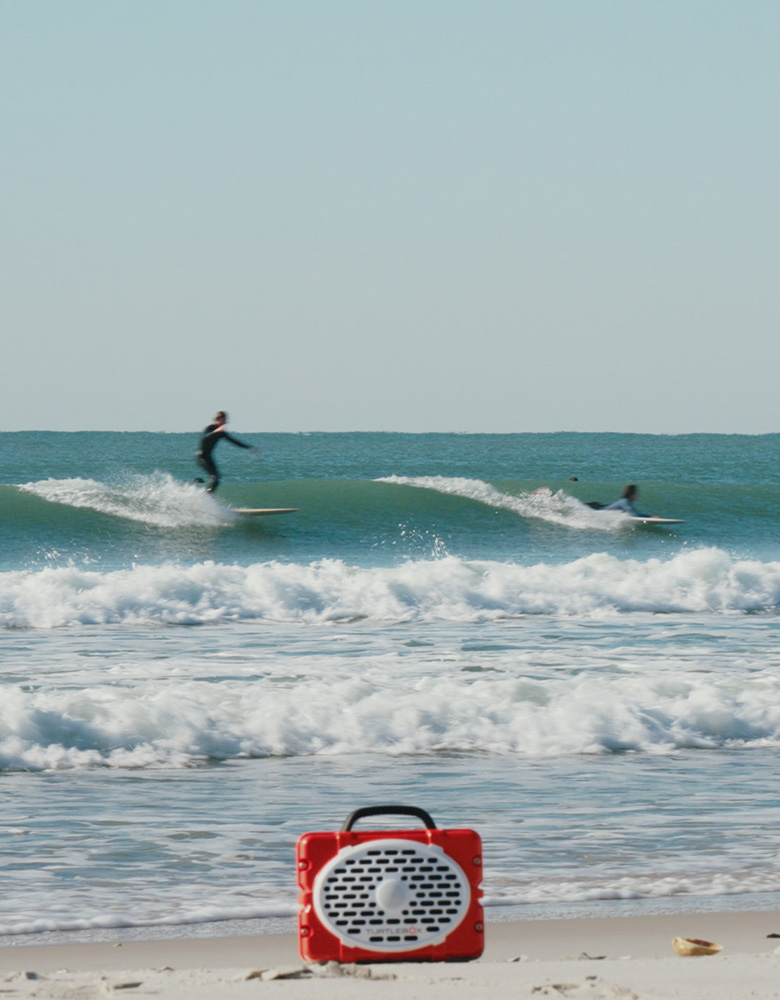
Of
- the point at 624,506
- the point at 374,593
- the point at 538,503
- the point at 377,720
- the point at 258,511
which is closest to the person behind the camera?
the point at 377,720

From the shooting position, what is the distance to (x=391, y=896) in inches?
95.1

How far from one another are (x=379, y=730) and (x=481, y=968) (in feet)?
13.3

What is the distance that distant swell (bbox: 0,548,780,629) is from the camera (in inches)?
562

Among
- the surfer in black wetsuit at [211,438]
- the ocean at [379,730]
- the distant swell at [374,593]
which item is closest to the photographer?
the ocean at [379,730]

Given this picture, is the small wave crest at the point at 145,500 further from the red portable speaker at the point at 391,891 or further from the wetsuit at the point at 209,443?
the red portable speaker at the point at 391,891

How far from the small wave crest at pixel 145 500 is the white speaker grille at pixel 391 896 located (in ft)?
72.6

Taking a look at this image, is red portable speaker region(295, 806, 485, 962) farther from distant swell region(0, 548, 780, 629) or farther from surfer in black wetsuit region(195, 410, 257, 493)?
surfer in black wetsuit region(195, 410, 257, 493)

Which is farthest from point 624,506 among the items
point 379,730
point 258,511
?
point 379,730

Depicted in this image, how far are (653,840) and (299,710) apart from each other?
284 cm

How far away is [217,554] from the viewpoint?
22578mm

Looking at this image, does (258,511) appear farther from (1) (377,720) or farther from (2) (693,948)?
(2) (693,948)

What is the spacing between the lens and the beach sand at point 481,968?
2.88 meters

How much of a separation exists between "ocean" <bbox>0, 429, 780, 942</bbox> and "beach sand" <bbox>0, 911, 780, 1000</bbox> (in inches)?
8.5

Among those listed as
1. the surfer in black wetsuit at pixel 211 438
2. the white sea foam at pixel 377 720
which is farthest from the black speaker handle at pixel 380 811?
the surfer in black wetsuit at pixel 211 438
